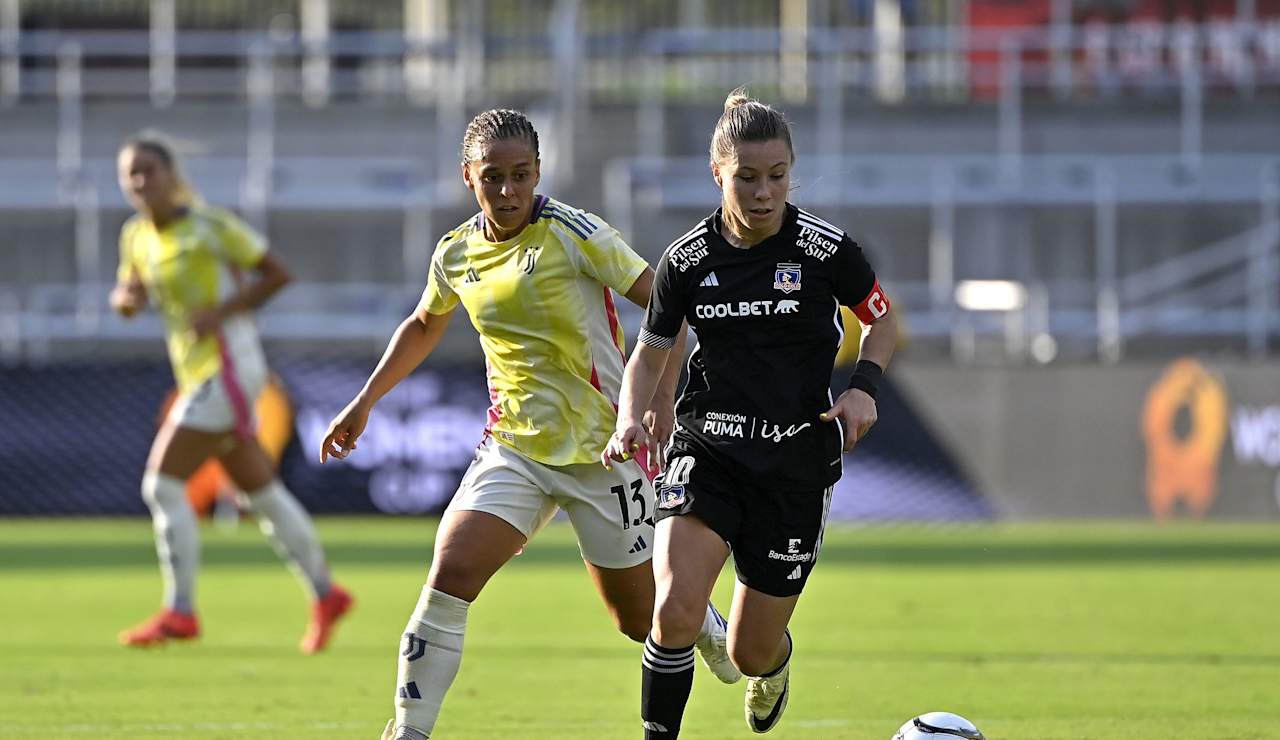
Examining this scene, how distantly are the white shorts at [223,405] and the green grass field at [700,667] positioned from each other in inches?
43.4

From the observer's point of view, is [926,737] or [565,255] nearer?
[926,737]

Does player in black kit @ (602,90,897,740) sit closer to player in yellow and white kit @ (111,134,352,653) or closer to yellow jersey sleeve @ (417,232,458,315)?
yellow jersey sleeve @ (417,232,458,315)

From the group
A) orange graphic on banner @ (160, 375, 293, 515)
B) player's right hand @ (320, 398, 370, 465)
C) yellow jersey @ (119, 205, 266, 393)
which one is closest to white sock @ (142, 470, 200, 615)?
yellow jersey @ (119, 205, 266, 393)

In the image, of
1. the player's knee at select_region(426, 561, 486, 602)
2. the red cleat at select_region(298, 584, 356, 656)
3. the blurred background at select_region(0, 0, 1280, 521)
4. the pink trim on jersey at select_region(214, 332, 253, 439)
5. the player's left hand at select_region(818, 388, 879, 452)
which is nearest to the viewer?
the player's left hand at select_region(818, 388, 879, 452)

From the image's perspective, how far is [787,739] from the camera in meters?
7.65

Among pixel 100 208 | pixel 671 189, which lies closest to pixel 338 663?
pixel 671 189

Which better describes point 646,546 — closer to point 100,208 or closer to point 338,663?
point 338,663

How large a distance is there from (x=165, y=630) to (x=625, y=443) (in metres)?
4.87

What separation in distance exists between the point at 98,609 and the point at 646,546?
22.2 ft

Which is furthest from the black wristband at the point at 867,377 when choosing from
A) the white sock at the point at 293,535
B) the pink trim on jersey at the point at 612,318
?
the white sock at the point at 293,535

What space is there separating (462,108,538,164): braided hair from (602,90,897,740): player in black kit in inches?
23.7

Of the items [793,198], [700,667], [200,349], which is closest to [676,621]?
[700,667]

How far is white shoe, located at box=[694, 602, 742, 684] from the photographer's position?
7.44m

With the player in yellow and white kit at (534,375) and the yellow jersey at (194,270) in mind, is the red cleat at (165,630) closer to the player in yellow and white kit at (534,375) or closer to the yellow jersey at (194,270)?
the yellow jersey at (194,270)
